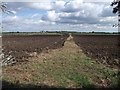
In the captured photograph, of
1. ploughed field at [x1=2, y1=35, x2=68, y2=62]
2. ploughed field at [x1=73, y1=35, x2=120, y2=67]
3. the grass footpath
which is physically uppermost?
ploughed field at [x1=2, y1=35, x2=68, y2=62]

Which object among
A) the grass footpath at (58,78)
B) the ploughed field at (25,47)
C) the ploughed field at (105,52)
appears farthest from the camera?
the ploughed field at (25,47)

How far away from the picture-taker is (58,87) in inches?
306

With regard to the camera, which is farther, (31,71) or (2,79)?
(31,71)

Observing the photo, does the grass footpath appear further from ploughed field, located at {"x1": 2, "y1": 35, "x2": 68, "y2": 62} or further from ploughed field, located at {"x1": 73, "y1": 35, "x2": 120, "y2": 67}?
ploughed field, located at {"x1": 73, "y1": 35, "x2": 120, "y2": 67}

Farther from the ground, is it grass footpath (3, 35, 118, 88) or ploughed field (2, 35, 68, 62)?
ploughed field (2, 35, 68, 62)

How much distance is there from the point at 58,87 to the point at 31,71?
2.94 m

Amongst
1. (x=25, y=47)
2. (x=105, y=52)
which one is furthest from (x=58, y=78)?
(x=25, y=47)

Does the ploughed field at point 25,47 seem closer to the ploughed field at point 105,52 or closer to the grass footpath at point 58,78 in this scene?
the grass footpath at point 58,78

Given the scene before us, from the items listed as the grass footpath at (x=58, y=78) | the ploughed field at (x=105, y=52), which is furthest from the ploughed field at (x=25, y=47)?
the ploughed field at (x=105, y=52)

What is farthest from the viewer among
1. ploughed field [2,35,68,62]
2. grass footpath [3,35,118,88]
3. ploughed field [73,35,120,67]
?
ploughed field [2,35,68,62]

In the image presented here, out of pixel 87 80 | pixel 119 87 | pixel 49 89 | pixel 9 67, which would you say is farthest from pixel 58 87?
pixel 9 67

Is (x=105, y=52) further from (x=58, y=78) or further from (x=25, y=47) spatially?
(x=58, y=78)

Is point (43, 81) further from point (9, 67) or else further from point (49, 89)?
point (9, 67)

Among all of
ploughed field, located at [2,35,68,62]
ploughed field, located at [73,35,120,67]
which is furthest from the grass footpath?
ploughed field, located at [73,35,120,67]
